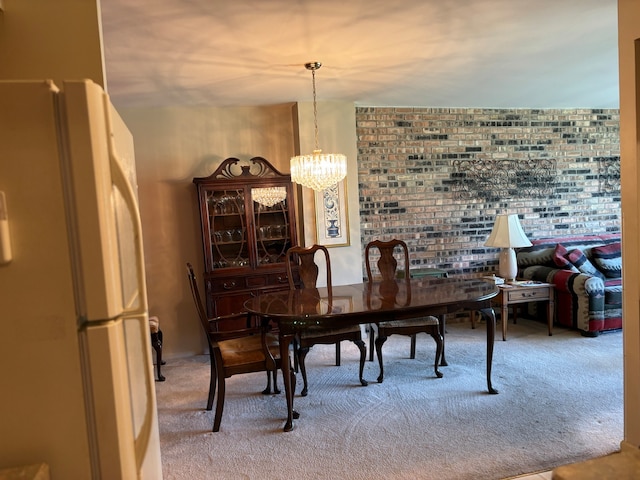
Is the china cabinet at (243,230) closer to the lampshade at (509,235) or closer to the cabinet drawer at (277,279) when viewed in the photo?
the cabinet drawer at (277,279)

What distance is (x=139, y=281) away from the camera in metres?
1.27

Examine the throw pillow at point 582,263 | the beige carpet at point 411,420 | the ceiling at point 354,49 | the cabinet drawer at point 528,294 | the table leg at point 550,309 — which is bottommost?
the beige carpet at point 411,420

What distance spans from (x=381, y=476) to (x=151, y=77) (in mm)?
3108

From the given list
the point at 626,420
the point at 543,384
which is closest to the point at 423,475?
the point at 626,420

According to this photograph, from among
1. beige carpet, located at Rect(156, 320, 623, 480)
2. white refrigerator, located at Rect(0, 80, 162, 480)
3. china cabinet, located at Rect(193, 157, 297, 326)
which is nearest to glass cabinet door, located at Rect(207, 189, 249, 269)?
china cabinet, located at Rect(193, 157, 297, 326)

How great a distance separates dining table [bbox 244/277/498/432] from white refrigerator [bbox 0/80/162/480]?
1434 mm

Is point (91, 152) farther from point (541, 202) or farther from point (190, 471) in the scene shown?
point (541, 202)

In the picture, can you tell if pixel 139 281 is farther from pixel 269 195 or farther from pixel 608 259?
pixel 608 259

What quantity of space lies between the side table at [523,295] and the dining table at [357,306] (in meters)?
1.15

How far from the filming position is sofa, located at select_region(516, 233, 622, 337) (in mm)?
4152

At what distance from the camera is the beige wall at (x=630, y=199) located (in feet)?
6.65

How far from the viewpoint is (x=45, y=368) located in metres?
1.09

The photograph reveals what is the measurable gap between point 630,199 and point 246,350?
2397mm

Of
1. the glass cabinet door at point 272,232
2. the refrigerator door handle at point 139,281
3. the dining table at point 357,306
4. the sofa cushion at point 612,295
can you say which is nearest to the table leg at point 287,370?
A: the dining table at point 357,306
